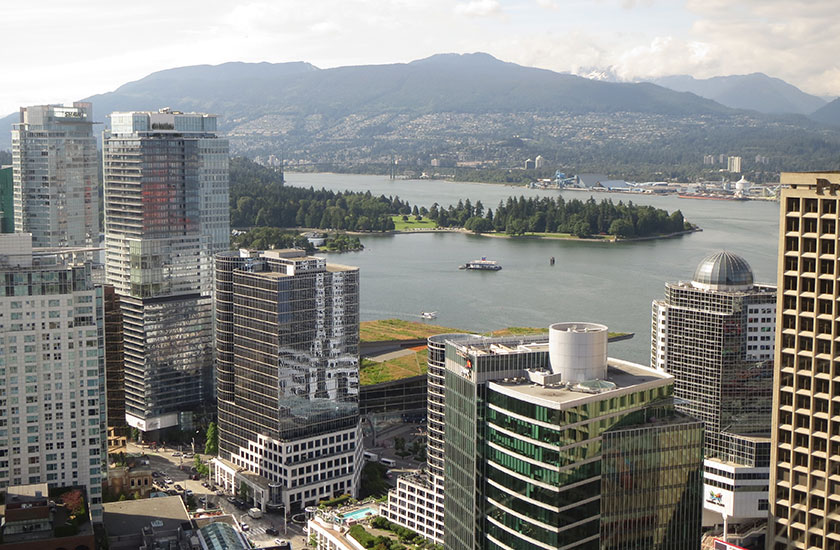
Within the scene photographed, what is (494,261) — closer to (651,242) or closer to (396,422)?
(651,242)

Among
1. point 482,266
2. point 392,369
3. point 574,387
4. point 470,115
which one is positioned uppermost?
point 470,115

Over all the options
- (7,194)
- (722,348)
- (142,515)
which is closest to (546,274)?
(7,194)

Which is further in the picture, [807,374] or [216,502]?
[216,502]

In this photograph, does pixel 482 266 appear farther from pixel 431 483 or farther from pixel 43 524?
pixel 43 524

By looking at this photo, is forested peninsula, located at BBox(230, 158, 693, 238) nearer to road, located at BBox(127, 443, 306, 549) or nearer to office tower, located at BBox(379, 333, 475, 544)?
road, located at BBox(127, 443, 306, 549)

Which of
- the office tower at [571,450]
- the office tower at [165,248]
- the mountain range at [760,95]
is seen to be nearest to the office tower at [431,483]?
the office tower at [571,450]

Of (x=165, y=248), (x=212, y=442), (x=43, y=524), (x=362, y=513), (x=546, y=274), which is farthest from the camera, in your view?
(x=546, y=274)
